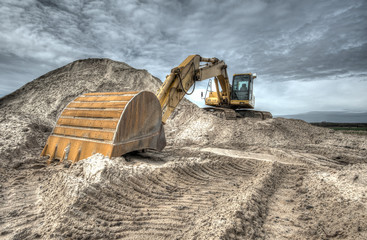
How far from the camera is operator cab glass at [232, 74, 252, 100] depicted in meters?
11.9

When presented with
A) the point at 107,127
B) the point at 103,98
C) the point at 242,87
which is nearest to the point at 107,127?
the point at 107,127

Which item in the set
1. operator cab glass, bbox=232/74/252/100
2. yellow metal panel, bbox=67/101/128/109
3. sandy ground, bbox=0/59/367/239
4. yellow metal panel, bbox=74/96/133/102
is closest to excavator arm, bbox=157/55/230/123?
yellow metal panel, bbox=74/96/133/102

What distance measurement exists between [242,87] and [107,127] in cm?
959

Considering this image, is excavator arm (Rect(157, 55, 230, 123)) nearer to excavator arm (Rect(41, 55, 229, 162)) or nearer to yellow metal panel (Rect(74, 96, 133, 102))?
excavator arm (Rect(41, 55, 229, 162))

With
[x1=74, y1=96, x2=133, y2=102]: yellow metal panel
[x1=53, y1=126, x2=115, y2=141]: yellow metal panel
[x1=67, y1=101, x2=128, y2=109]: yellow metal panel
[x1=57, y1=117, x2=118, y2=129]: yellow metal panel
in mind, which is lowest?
[x1=53, y1=126, x2=115, y2=141]: yellow metal panel

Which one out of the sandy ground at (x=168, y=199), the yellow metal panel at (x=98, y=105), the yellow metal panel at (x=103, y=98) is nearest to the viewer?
the sandy ground at (x=168, y=199)

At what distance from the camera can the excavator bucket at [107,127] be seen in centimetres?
377

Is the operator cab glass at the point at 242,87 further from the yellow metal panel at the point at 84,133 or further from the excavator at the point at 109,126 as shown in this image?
the yellow metal panel at the point at 84,133

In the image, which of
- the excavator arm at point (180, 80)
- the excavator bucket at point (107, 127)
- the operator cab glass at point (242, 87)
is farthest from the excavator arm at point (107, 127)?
the operator cab glass at point (242, 87)

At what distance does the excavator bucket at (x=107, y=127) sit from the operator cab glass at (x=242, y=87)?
8106mm

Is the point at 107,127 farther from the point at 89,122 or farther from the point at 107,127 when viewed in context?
the point at 89,122

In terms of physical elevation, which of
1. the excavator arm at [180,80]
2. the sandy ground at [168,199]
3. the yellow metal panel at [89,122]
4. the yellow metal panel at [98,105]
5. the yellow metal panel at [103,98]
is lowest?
the sandy ground at [168,199]

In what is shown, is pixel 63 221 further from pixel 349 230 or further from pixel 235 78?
pixel 235 78

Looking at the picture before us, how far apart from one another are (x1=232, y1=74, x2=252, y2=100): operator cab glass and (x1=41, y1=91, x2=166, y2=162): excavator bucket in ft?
26.6
